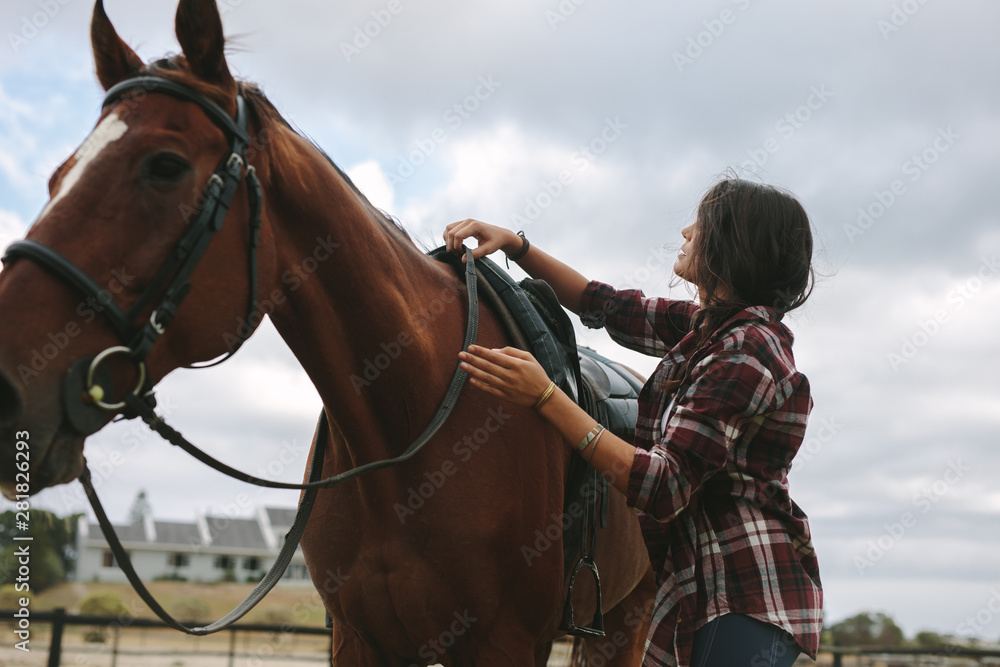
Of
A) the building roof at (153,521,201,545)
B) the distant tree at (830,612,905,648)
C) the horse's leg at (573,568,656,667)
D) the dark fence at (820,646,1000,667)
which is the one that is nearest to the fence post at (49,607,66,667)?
the horse's leg at (573,568,656,667)

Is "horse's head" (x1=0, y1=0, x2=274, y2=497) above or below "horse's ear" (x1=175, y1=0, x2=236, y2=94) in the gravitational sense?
below

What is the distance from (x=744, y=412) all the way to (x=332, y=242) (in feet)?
3.95

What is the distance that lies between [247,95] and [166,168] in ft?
1.34

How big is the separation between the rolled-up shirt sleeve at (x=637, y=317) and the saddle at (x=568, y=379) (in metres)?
0.22

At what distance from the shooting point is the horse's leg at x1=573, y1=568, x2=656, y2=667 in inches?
142

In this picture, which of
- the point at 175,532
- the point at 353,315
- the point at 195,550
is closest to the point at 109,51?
the point at 353,315

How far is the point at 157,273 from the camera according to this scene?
A: 5.61 feet

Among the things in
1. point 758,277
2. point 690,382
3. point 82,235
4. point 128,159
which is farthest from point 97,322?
point 758,277

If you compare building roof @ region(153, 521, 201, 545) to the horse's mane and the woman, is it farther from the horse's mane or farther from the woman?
the woman

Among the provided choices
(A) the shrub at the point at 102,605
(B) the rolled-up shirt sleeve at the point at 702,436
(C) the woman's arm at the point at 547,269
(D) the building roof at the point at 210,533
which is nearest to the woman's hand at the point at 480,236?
(C) the woman's arm at the point at 547,269

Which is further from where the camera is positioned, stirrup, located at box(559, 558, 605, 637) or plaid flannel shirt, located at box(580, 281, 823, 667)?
stirrup, located at box(559, 558, 605, 637)

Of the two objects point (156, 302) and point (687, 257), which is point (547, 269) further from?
point (156, 302)

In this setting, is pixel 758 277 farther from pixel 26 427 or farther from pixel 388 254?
pixel 26 427

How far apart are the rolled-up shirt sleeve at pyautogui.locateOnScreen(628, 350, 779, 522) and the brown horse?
0.55 meters
